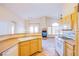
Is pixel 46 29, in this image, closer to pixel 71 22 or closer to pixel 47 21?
pixel 47 21

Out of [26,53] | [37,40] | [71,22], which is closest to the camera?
[26,53]

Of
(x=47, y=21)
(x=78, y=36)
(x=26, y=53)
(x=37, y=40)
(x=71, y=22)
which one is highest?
(x=47, y=21)

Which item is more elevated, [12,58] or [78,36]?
[78,36]

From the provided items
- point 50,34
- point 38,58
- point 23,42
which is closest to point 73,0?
point 38,58

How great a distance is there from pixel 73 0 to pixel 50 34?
11.0m

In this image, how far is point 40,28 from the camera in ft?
40.2

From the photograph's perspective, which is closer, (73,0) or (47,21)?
(73,0)

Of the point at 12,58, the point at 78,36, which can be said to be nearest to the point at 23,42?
the point at 78,36

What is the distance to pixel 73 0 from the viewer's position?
120cm

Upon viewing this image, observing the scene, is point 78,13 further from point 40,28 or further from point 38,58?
point 40,28

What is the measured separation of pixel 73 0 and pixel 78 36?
2.86 ft

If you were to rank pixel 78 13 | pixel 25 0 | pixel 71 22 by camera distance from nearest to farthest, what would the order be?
pixel 25 0 → pixel 78 13 → pixel 71 22

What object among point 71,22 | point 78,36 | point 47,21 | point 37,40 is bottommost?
point 37,40

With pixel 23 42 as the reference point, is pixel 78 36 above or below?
above
